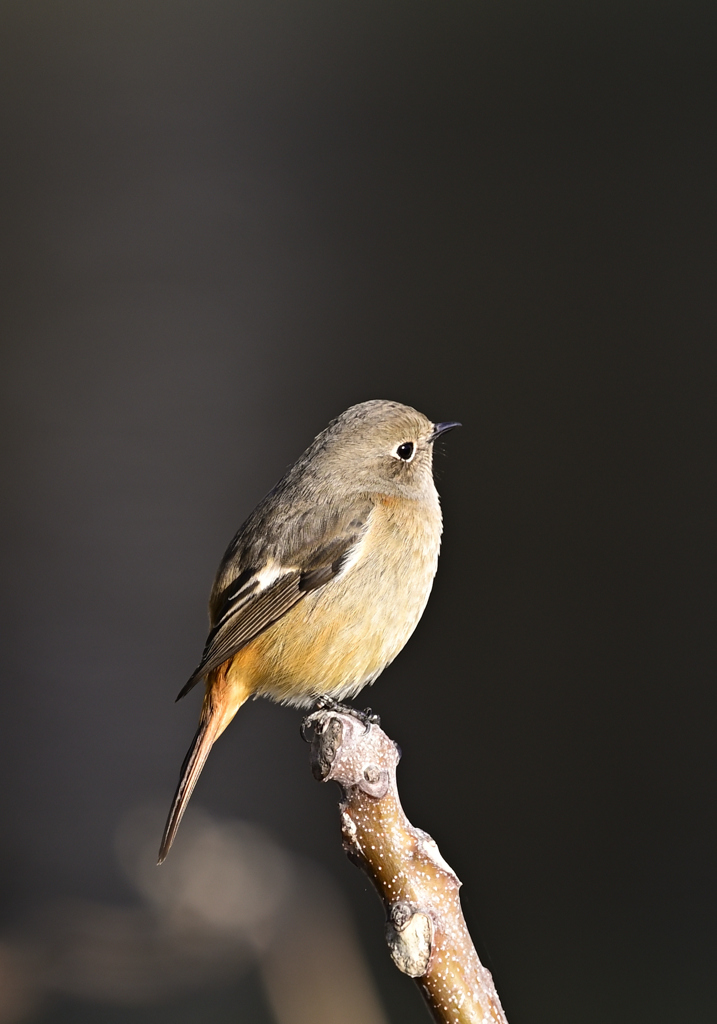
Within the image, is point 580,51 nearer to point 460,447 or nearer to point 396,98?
point 396,98

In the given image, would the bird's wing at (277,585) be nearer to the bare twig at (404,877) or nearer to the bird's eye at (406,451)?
the bird's eye at (406,451)

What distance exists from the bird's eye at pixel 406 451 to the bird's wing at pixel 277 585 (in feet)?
0.72

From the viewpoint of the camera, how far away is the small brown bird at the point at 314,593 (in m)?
2.36

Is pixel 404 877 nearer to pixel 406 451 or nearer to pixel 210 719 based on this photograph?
pixel 210 719

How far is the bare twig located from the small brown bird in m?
0.63

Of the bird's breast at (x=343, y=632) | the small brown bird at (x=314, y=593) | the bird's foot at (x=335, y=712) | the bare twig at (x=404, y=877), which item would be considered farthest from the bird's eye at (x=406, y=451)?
the bare twig at (x=404, y=877)

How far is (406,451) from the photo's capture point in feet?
8.94

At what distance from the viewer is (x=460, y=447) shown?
5.70m

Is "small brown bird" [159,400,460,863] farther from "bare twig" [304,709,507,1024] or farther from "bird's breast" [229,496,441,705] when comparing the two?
"bare twig" [304,709,507,1024]

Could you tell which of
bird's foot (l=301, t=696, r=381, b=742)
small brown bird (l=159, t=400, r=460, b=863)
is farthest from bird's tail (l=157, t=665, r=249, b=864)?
bird's foot (l=301, t=696, r=381, b=742)

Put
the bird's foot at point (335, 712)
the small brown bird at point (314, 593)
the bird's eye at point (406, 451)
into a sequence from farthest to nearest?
1. the bird's eye at point (406, 451)
2. the small brown bird at point (314, 593)
3. the bird's foot at point (335, 712)

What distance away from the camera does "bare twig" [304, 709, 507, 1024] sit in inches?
53.0

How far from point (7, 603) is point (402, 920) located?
5.09 metres

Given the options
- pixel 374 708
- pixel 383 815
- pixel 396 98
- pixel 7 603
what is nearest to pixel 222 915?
pixel 383 815
